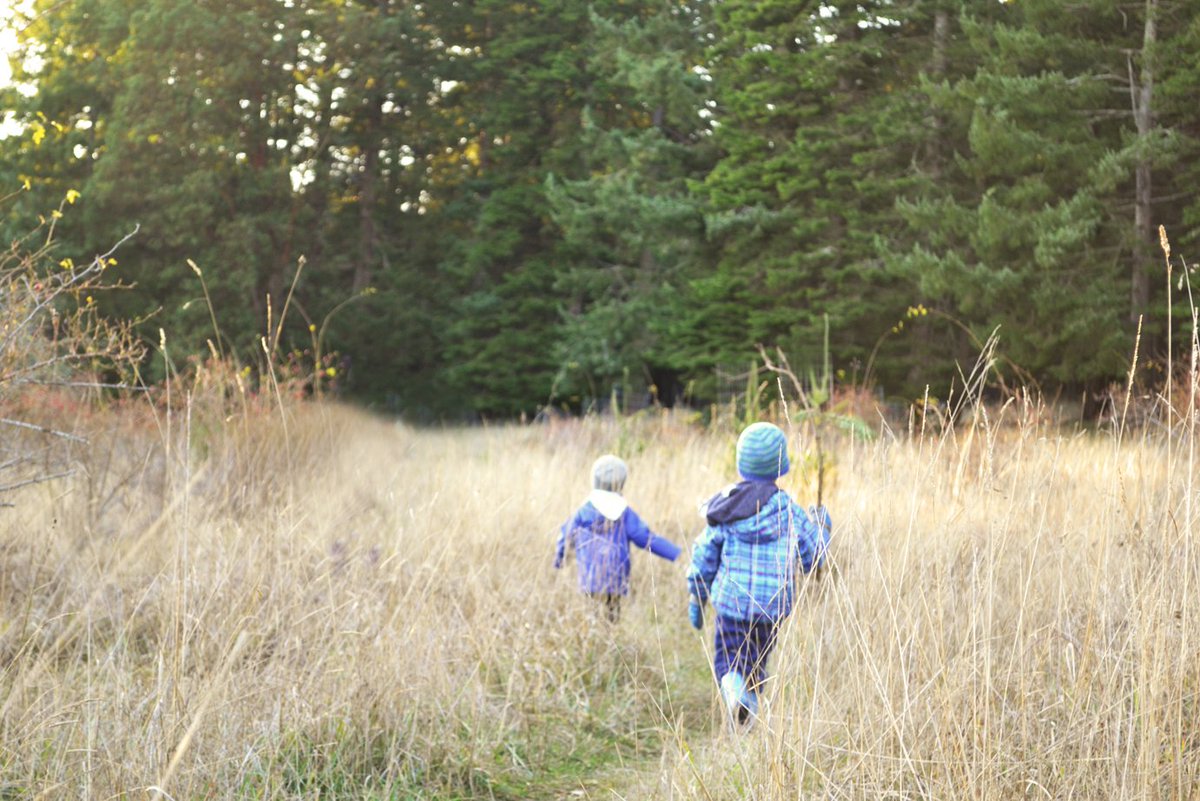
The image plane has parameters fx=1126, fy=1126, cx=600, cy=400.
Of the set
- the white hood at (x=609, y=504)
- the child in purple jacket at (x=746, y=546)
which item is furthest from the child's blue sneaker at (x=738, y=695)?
the white hood at (x=609, y=504)

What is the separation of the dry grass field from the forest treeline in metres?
7.98

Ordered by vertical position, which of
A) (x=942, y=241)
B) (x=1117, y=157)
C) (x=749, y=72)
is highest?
(x=749, y=72)

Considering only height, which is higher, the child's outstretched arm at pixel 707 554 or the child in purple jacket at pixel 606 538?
the child's outstretched arm at pixel 707 554

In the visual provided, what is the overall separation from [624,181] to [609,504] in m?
16.7

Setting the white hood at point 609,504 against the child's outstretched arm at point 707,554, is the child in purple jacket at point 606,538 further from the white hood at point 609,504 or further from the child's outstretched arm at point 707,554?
the child's outstretched arm at point 707,554

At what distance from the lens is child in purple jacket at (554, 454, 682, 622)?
490 cm

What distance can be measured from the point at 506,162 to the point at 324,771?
22.3 meters

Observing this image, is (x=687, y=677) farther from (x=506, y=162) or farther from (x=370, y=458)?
(x=506, y=162)

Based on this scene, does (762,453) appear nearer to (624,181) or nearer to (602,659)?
(602,659)

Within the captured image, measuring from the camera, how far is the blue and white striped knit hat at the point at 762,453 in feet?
12.7

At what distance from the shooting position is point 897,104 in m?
16.0

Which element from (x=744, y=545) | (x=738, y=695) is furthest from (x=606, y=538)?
(x=738, y=695)

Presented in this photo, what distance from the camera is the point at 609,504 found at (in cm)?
498

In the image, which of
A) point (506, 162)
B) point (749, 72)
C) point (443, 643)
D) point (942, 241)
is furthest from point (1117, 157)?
point (506, 162)
